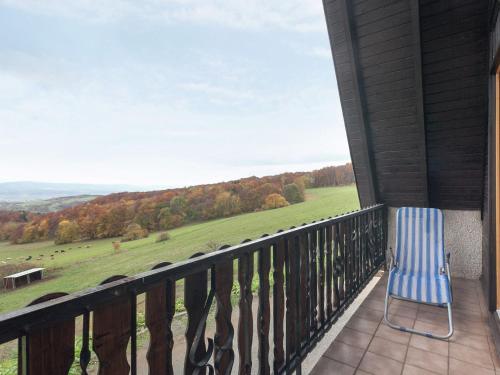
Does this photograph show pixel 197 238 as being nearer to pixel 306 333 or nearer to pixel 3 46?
pixel 3 46

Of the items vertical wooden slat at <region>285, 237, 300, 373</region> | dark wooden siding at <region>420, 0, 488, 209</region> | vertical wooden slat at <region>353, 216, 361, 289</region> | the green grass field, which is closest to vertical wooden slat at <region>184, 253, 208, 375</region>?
vertical wooden slat at <region>285, 237, 300, 373</region>

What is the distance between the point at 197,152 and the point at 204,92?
12857 mm

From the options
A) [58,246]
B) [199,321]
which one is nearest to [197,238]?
[58,246]

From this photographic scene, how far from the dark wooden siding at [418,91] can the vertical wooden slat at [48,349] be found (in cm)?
297

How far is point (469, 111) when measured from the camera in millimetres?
2768

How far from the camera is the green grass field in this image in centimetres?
1859

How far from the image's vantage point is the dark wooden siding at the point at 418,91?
7.88 ft

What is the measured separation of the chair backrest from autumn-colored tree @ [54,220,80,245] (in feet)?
56.4

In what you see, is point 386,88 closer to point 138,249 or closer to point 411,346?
point 411,346

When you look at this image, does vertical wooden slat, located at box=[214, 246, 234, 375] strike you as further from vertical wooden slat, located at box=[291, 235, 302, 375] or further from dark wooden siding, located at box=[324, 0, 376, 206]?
dark wooden siding, located at box=[324, 0, 376, 206]

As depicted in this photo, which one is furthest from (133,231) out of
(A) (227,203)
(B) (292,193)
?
(B) (292,193)

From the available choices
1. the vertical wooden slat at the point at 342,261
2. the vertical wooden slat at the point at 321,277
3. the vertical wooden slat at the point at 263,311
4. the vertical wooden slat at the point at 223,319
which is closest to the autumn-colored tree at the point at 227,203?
the vertical wooden slat at the point at 342,261

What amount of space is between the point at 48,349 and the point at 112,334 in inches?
7.1

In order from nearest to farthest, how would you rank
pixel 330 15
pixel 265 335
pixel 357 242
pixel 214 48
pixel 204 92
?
pixel 265 335 → pixel 330 15 → pixel 357 242 → pixel 214 48 → pixel 204 92
